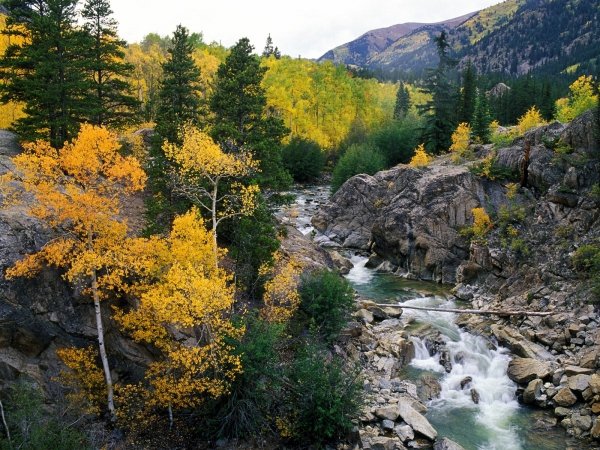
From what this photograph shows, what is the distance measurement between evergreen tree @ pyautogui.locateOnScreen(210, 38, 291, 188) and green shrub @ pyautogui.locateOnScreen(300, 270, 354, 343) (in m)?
5.48

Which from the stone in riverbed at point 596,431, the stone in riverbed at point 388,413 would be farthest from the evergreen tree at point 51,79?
the stone in riverbed at point 596,431

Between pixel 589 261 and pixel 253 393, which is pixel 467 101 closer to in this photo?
pixel 589 261

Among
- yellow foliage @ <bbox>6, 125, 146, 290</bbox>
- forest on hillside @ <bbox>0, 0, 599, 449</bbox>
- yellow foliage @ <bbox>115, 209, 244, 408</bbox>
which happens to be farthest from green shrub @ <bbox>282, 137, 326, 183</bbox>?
yellow foliage @ <bbox>6, 125, 146, 290</bbox>

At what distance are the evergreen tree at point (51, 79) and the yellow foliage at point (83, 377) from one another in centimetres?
1157

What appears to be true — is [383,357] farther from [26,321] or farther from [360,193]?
[360,193]

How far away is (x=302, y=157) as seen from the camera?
61688 mm

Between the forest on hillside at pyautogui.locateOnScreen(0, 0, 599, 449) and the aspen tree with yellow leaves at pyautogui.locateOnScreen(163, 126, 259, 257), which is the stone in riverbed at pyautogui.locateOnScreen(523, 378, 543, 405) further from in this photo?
the aspen tree with yellow leaves at pyautogui.locateOnScreen(163, 126, 259, 257)

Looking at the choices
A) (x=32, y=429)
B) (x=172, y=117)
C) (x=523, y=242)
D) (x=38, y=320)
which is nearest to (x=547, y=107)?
(x=523, y=242)

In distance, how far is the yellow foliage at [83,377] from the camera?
14938 millimetres

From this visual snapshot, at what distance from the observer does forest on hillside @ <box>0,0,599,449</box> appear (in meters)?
14.6

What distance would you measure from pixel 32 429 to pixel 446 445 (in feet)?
41.4

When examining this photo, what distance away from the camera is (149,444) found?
14.7m

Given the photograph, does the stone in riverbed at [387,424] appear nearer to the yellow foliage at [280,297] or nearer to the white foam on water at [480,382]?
the white foam on water at [480,382]

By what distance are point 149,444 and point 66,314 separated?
5.23 metres
